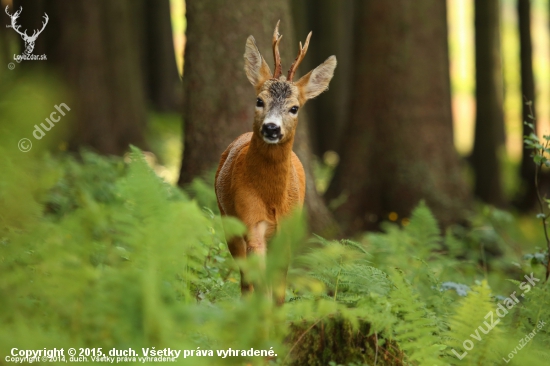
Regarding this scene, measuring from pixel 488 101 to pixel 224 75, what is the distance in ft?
33.8

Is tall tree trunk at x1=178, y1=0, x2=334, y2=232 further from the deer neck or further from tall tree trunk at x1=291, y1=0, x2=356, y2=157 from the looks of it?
tall tree trunk at x1=291, y1=0, x2=356, y2=157

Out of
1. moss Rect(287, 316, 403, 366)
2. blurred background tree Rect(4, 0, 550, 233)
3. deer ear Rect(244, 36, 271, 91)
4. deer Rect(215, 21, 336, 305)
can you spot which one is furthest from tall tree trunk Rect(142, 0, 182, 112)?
moss Rect(287, 316, 403, 366)

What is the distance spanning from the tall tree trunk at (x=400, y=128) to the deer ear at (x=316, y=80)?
463 centimetres

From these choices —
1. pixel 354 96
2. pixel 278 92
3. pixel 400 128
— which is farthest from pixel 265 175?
pixel 354 96

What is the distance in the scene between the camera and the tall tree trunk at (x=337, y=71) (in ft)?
65.1

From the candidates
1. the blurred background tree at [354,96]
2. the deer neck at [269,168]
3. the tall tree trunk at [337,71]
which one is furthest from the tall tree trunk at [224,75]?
the tall tree trunk at [337,71]

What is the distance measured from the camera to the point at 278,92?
5867 mm

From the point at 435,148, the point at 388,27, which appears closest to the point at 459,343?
the point at 435,148

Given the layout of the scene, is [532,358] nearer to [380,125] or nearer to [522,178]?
[380,125]

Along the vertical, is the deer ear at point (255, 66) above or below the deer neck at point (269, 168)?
above

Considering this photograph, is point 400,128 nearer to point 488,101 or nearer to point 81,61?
point 488,101

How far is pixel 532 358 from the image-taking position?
12.1 ft

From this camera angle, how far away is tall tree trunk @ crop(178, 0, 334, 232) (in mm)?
8570

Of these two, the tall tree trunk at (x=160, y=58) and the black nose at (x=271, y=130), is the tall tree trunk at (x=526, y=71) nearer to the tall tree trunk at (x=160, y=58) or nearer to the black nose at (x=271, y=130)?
the tall tree trunk at (x=160, y=58)
